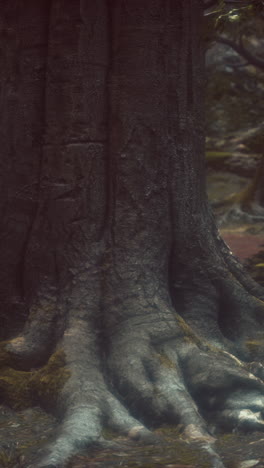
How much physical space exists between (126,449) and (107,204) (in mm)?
1904

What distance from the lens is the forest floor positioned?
171 inches

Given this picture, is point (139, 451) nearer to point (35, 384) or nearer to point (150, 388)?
point (150, 388)

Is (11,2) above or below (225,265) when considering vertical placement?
above

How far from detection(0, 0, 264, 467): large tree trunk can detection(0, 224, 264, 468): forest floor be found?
262 mm

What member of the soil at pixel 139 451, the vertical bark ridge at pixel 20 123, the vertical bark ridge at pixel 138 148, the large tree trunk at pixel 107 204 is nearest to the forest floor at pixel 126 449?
the soil at pixel 139 451

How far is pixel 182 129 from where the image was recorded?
5.92 m

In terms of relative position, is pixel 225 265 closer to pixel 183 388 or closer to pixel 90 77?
pixel 183 388

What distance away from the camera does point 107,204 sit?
18.8 ft

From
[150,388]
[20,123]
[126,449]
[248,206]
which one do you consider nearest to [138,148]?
[20,123]

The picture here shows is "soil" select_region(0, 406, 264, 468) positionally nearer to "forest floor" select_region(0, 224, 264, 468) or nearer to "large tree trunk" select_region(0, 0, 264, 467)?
"forest floor" select_region(0, 224, 264, 468)

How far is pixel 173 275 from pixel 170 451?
5.83ft

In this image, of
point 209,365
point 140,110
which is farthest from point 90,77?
point 209,365

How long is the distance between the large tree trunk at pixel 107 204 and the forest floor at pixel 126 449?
10.3 inches

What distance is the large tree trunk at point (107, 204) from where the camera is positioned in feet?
17.8
